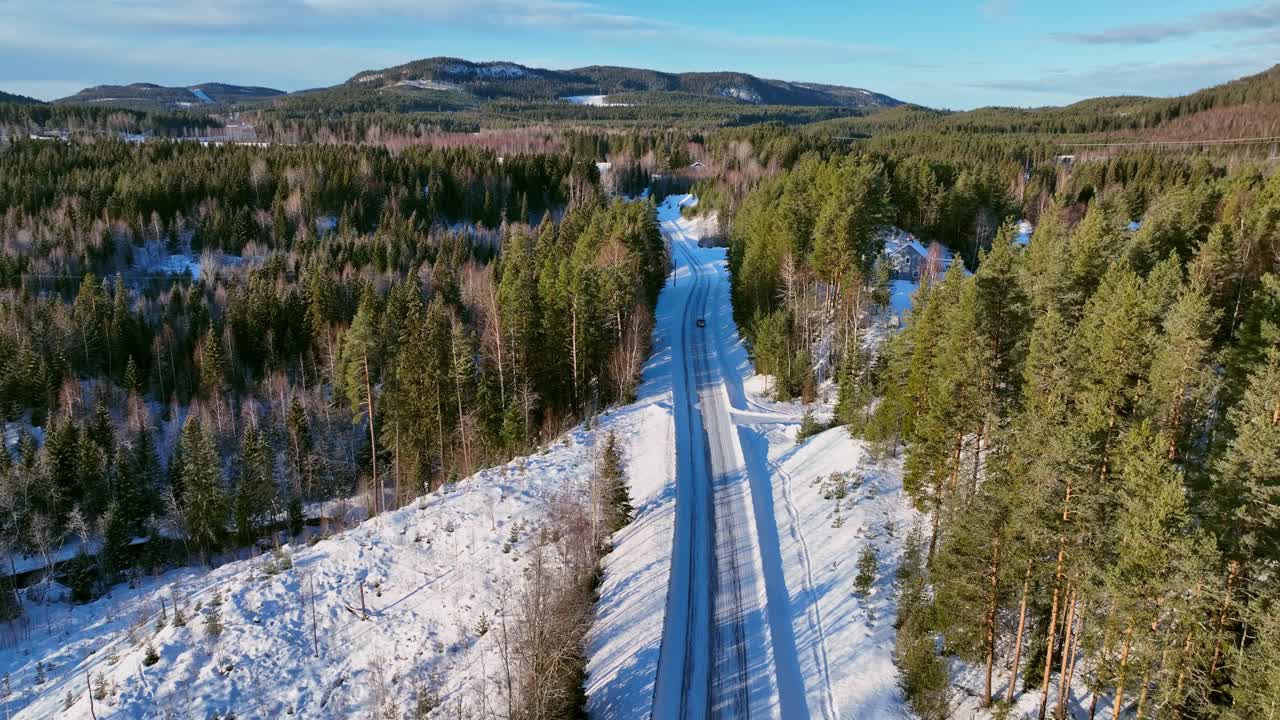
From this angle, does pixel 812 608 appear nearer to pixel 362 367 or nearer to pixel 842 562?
pixel 842 562

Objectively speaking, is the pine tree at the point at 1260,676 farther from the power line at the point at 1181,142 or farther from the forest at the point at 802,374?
the power line at the point at 1181,142

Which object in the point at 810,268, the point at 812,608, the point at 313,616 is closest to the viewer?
the point at 812,608

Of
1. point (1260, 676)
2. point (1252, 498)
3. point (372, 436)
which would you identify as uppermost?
point (1252, 498)

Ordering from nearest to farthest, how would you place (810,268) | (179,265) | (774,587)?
(774,587) < (810,268) < (179,265)

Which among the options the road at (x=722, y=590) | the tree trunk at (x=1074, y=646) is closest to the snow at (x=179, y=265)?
the road at (x=722, y=590)

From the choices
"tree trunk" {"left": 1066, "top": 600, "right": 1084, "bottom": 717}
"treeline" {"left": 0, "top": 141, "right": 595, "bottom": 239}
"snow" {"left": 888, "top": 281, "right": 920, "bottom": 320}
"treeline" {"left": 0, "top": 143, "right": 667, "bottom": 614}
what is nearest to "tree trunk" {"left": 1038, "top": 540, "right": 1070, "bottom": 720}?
"tree trunk" {"left": 1066, "top": 600, "right": 1084, "bottom": 717}

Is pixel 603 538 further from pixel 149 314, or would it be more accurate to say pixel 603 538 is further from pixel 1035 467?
pixel 149 314

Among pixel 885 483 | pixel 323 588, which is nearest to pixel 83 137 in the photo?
pixel 323 588

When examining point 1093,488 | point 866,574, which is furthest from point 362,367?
point 1093,488
